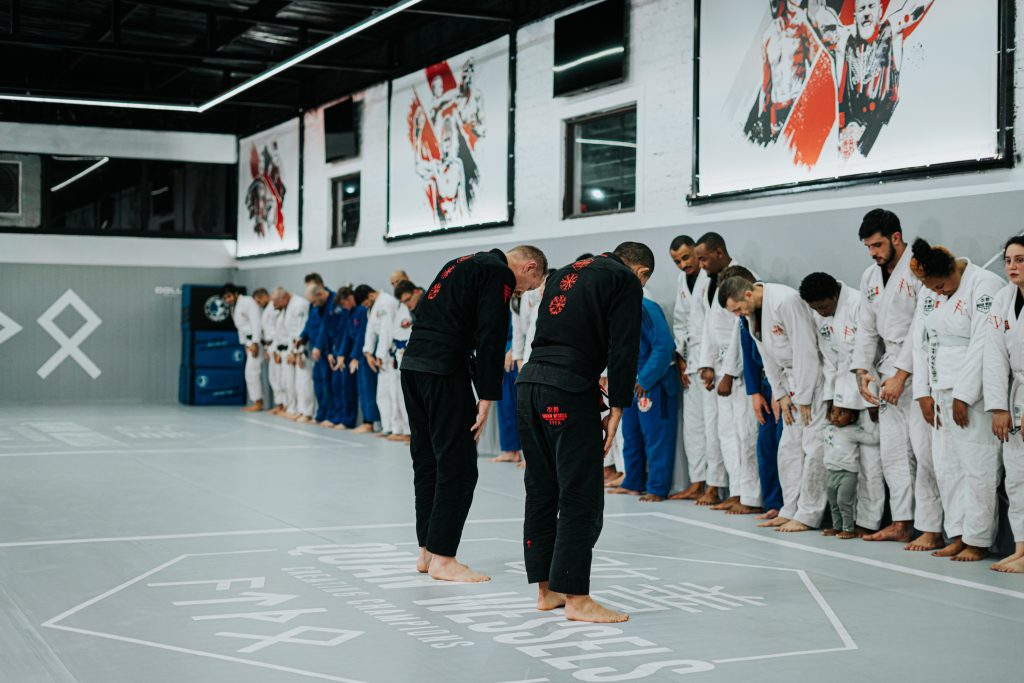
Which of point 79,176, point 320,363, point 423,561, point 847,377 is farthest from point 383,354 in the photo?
point 79,176

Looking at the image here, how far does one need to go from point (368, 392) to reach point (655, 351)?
5.84m

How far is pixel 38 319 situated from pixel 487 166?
9227 mm

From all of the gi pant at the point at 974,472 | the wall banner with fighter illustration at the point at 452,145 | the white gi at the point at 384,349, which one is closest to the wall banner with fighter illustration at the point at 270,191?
the wall banner with fighter illustration at the point at 452,145

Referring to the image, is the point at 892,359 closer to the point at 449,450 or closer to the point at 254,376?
the point at 449,450

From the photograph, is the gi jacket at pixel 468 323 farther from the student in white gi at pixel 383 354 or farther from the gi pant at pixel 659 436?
the student in white gi at pixel 383 354

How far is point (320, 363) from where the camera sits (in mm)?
14594

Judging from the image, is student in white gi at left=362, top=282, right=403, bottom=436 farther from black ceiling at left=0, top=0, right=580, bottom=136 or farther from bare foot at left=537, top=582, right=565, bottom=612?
bare foot at left=537, top=582, right=565, bottom=612

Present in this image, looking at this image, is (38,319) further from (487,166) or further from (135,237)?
(487,166)

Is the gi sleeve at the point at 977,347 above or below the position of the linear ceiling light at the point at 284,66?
below

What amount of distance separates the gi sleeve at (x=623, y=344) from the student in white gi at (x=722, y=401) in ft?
11.1

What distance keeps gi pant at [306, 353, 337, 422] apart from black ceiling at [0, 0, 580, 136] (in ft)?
11.7

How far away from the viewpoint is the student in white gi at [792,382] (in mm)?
7109

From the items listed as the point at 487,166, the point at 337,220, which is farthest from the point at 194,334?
the point at 487,166

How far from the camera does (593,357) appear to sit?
470cm
